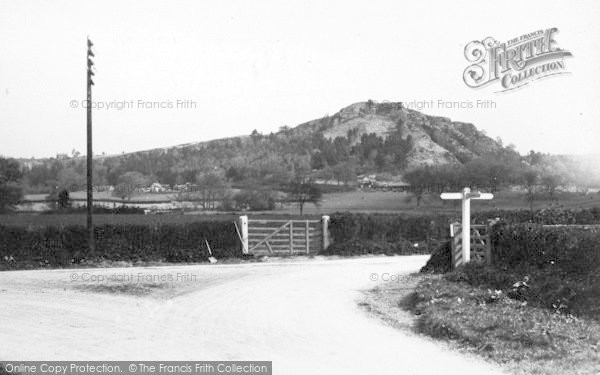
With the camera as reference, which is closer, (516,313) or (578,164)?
(516,313)

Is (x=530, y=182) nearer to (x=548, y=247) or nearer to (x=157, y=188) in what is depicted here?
(x=157, y=188)

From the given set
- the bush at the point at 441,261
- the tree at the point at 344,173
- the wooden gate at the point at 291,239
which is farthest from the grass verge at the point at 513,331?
the tree at the point at 344,173

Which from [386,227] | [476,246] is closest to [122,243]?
[386,227]

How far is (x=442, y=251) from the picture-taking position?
21281 mm

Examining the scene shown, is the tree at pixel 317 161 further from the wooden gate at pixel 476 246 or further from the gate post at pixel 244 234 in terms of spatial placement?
the wooden gate at pixel 476 246

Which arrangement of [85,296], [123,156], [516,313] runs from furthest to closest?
[123,156], [85,296], [516,313]

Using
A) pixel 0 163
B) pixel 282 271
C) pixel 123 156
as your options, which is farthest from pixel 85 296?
pixel 123 156

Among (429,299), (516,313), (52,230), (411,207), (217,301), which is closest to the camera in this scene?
(516,313)

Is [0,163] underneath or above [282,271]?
above

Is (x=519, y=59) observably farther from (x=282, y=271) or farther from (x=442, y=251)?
(x=282, y=271)

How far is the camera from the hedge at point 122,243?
1111 inches

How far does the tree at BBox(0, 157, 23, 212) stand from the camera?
74.7 m

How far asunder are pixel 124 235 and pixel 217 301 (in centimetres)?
1515

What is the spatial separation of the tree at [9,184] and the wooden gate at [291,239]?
50.4 metres
